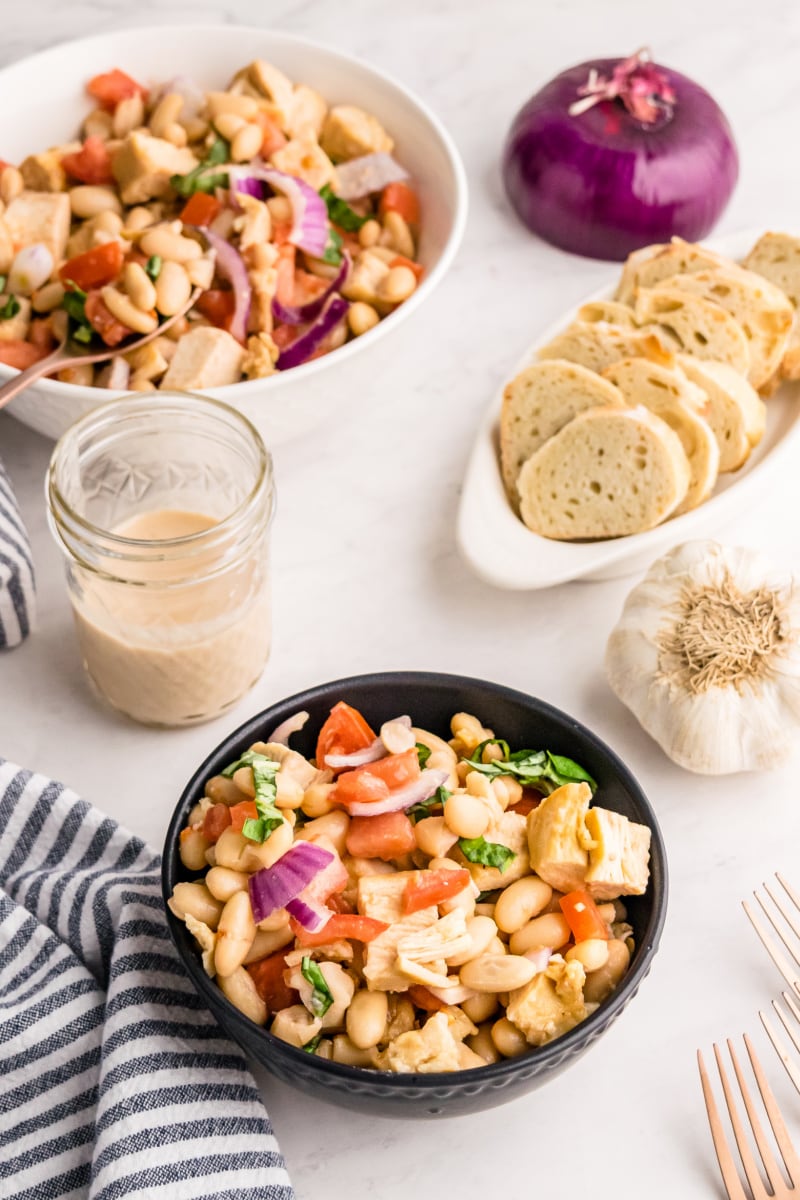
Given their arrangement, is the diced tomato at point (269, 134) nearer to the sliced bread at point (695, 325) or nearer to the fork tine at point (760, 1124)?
the sliced bread at point (695, 325)

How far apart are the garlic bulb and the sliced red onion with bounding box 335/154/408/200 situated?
953 mm

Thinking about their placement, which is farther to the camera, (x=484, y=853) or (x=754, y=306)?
(x=754, y=306)

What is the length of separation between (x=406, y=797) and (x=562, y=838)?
18cm

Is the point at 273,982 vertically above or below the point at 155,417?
below

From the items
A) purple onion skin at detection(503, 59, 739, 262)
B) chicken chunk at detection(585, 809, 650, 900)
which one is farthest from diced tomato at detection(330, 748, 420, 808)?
purple onion skin at detection(503, 59, 739, 262)

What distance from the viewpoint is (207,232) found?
6.74 ft

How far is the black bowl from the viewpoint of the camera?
4.14 ft

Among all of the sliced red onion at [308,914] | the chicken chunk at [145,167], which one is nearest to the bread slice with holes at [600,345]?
the chicken chunk at [145,167]

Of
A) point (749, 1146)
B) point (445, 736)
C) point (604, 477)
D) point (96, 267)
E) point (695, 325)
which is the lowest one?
point (749, 1146)

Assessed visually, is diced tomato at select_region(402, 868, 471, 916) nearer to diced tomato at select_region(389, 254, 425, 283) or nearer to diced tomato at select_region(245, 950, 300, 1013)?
diced tomato at select_region(245, 950, 300, 1013)

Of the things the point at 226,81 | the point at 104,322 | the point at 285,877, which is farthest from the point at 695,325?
the point at 285,877

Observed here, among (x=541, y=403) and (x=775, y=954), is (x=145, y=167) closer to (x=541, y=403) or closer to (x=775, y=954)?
(x=541, y=403)

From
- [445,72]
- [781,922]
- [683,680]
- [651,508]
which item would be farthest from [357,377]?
[445,72]

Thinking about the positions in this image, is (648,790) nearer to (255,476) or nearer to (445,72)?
(255,476)
